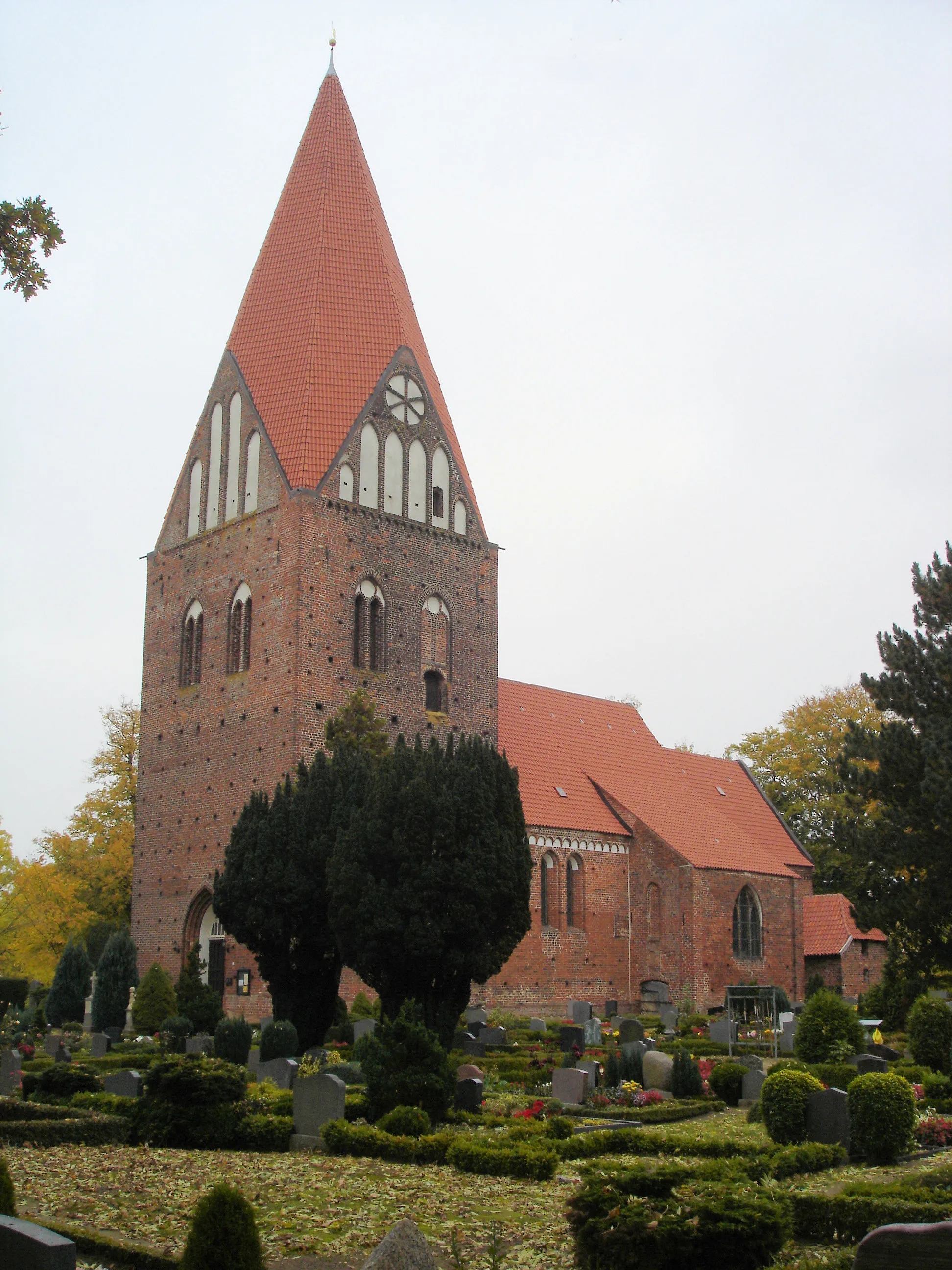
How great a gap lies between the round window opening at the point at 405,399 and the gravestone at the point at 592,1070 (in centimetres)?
1701

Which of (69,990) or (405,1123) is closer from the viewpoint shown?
(405,1123)

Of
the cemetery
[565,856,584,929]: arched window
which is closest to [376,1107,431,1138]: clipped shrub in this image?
the cemetery

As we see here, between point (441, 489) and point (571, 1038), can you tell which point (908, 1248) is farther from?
point (441, 489)

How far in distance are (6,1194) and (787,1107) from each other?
7.71 m

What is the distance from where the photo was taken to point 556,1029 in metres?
25.5

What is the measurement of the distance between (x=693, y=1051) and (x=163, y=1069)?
494 inches

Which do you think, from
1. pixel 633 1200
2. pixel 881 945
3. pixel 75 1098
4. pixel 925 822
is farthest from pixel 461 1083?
pixel 881 945

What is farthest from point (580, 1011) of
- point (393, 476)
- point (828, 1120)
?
point (828, 1120)

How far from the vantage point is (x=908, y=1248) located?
5176 millimetres

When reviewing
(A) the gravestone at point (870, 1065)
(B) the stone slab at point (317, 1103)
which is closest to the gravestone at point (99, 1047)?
(B) the stone slab at point (317, 1103)

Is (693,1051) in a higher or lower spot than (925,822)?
lower

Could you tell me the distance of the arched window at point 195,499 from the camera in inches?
1213

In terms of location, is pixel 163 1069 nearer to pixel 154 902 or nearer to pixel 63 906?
pixel 154 902

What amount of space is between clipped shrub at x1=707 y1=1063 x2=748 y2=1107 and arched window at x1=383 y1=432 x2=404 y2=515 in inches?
646
